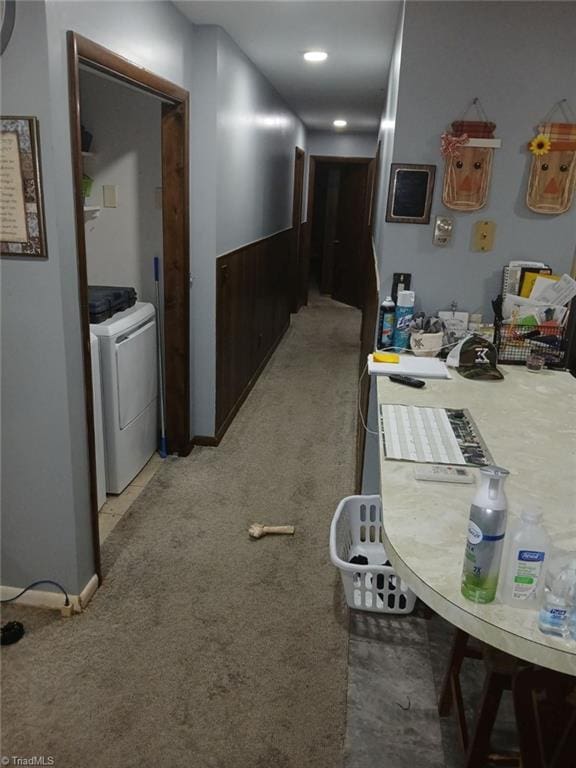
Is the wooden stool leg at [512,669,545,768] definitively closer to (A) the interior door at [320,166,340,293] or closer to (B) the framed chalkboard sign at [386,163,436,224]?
(B) the framed chalkboard sign at [386,163,436,224]

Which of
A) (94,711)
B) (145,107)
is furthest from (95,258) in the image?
(94,711)

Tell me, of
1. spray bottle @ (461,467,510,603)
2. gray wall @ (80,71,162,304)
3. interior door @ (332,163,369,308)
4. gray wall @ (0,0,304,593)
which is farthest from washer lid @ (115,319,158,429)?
interior door @ (332,163,369,308)

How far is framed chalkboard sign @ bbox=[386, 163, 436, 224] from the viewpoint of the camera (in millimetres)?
2406

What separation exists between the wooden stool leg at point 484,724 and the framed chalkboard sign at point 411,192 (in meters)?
1.77

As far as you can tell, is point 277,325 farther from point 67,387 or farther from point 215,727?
point 215,727

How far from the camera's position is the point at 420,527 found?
1.17 metres

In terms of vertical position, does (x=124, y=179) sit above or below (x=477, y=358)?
above

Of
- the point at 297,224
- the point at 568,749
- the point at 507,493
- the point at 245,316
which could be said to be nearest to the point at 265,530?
the point at 507,493

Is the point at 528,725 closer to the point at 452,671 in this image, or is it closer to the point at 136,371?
the point at 452,671

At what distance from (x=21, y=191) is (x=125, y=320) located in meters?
1.16

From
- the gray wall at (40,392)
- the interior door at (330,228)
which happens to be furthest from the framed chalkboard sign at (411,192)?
the interior door at (330,228)

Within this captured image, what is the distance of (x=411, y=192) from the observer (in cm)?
242

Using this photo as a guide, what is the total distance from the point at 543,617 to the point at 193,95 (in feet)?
10.0

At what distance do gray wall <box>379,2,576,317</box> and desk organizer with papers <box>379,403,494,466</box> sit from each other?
92cm
